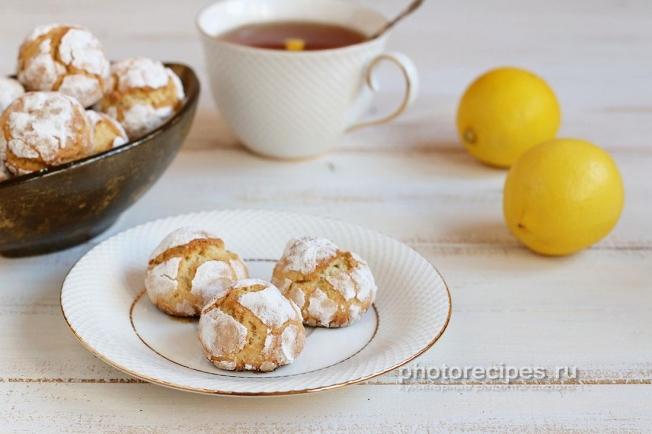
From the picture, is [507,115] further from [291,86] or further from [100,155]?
[100,155]

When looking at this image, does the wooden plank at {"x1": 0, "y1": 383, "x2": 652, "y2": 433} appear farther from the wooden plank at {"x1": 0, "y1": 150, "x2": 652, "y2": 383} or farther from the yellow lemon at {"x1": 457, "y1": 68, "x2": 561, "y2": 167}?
the yellow lemon at {"x1": 457, "y1": 68, "x2": 561, "y2": 167}

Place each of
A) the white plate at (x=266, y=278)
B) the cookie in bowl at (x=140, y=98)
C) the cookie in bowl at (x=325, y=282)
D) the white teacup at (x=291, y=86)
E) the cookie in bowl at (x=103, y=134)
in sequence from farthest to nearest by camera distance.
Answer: the white teacup at (x=291, y=86), the cookie in bowl at (x=140, y=98), the cookie in bowl at (x=103, y=134), the cookie in bowl at (x=325, y=282), the white plate at (x=266, y=278)

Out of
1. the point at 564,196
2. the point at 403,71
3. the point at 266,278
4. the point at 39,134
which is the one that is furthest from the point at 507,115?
the point at 39,134

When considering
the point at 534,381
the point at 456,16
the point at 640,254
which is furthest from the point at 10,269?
the point at 456,16

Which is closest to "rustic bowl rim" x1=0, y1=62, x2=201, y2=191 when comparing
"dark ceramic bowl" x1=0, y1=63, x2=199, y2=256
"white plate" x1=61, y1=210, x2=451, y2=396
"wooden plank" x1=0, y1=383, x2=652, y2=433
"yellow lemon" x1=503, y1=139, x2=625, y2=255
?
"dark ceramic bowl" x1=0, y1=63, x2=199, y2=256

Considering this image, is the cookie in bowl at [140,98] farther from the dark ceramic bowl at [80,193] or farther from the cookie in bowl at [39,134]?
the cookie in bowl at [39,134]

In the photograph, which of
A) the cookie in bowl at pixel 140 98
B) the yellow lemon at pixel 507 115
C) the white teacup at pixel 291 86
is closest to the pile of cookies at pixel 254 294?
the cookie in bowl at pixel 140 98

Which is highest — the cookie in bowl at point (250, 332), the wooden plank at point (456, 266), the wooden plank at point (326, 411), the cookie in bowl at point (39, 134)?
the cookie in bowl at point (39, 134)
